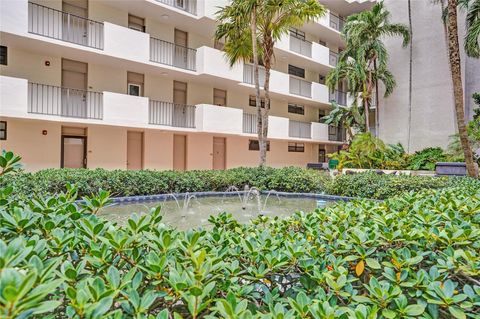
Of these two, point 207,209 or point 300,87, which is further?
point 300,87

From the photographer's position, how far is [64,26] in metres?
14.6

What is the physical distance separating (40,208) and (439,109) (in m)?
25.2

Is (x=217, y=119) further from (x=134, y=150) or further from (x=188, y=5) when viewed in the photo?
(x=188, y=5)

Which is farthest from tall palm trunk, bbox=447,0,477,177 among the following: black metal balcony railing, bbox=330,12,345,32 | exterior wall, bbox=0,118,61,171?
black metal balcony railing, bbox=330,12,345,32

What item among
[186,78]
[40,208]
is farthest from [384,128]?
[40,208]

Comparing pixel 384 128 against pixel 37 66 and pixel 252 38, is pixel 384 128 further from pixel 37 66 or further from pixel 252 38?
pixel 37 66

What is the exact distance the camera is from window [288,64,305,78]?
2555cm

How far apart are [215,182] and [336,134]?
55.0 feet

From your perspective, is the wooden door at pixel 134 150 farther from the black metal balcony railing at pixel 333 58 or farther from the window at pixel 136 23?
the black metal balcony railing at pixel 333 58

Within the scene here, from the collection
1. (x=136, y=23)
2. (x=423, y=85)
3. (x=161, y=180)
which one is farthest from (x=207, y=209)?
(x=423, y=85)

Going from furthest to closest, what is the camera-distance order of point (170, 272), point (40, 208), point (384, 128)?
1. point (384, 128)
2. point (40, 208)
3. point (170, 272)

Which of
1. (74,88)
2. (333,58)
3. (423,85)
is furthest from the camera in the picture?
(333,58)

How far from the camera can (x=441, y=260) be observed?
1970mm

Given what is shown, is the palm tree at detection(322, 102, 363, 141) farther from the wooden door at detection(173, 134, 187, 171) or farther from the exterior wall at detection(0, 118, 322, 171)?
the wooden door at detection(173, 134, 187, 171)
